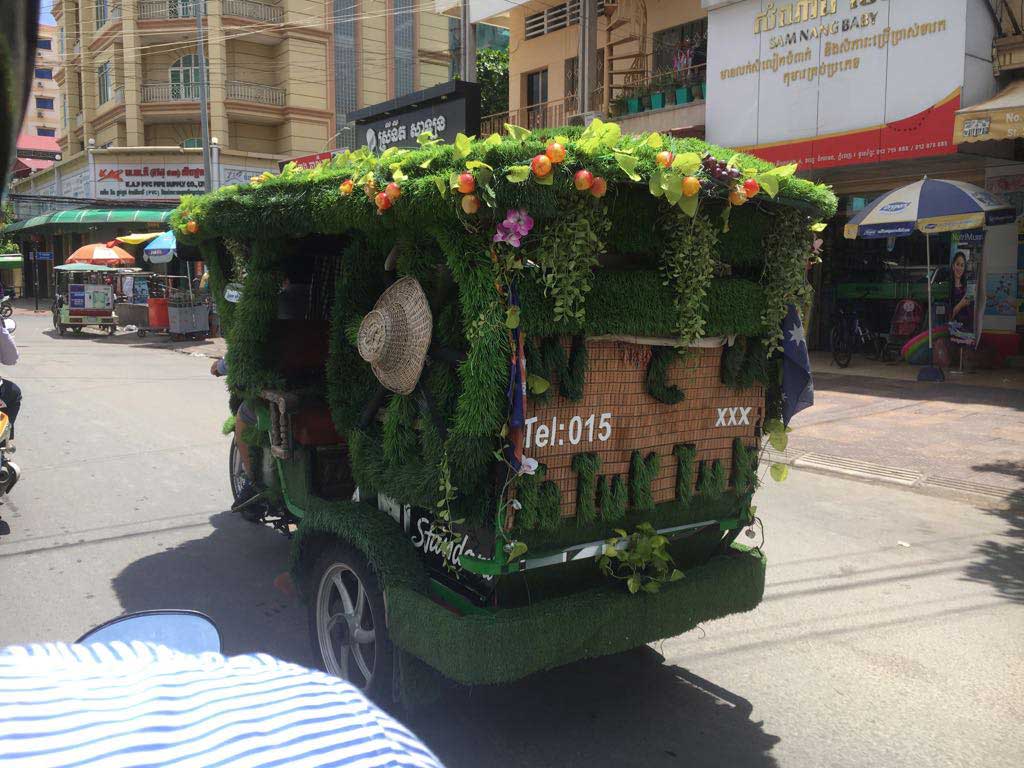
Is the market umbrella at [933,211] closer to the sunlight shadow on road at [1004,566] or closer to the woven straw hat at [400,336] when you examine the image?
the sunlight shadow on road at [1004,566]

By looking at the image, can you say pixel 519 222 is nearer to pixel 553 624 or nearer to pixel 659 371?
pixel 659 371

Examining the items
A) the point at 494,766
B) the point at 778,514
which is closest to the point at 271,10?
the point at 778,514

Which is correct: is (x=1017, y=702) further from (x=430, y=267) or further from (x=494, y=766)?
(x=430, y=267)

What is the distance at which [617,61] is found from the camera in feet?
65.7

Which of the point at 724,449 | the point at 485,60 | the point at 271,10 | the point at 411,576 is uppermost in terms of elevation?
the point at 271,10

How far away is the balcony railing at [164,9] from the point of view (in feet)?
113

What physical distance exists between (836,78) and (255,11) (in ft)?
92.0

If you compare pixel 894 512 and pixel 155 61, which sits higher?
pixel 155 61

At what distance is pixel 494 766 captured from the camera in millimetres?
3303

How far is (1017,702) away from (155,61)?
39.3 metres

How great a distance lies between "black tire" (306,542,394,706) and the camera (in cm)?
358

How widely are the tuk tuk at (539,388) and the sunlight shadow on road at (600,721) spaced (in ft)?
1.30

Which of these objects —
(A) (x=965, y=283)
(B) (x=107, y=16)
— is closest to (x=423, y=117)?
(A) (x=965, y=283)

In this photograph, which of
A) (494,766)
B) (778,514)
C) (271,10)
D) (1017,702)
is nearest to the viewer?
(494,766)
